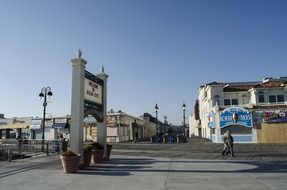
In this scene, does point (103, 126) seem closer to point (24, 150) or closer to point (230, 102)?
point (24, 150)

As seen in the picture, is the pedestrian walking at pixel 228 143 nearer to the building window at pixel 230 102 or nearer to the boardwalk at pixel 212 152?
the boardwalk at pixel 212 152

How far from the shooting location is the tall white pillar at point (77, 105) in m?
14.2

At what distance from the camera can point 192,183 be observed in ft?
32.0

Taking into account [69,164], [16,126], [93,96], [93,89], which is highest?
[93,89]

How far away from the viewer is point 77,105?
47.7 ft

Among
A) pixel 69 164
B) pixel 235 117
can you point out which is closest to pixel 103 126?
pixel 69 164

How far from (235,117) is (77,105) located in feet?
91.6

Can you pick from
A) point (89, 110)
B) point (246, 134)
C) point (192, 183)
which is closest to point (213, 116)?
point (246, 134)

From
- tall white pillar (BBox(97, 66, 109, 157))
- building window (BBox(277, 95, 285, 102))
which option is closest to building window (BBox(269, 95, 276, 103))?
building window (BBox(277, 95, 285, 102))

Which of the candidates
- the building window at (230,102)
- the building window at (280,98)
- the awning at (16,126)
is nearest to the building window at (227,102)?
the building window at (230,102)

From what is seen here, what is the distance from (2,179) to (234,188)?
8.18m

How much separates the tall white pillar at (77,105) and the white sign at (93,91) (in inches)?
35.7

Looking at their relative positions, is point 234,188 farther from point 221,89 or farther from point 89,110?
point 221,89

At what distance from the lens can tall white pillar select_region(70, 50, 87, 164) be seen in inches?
558
